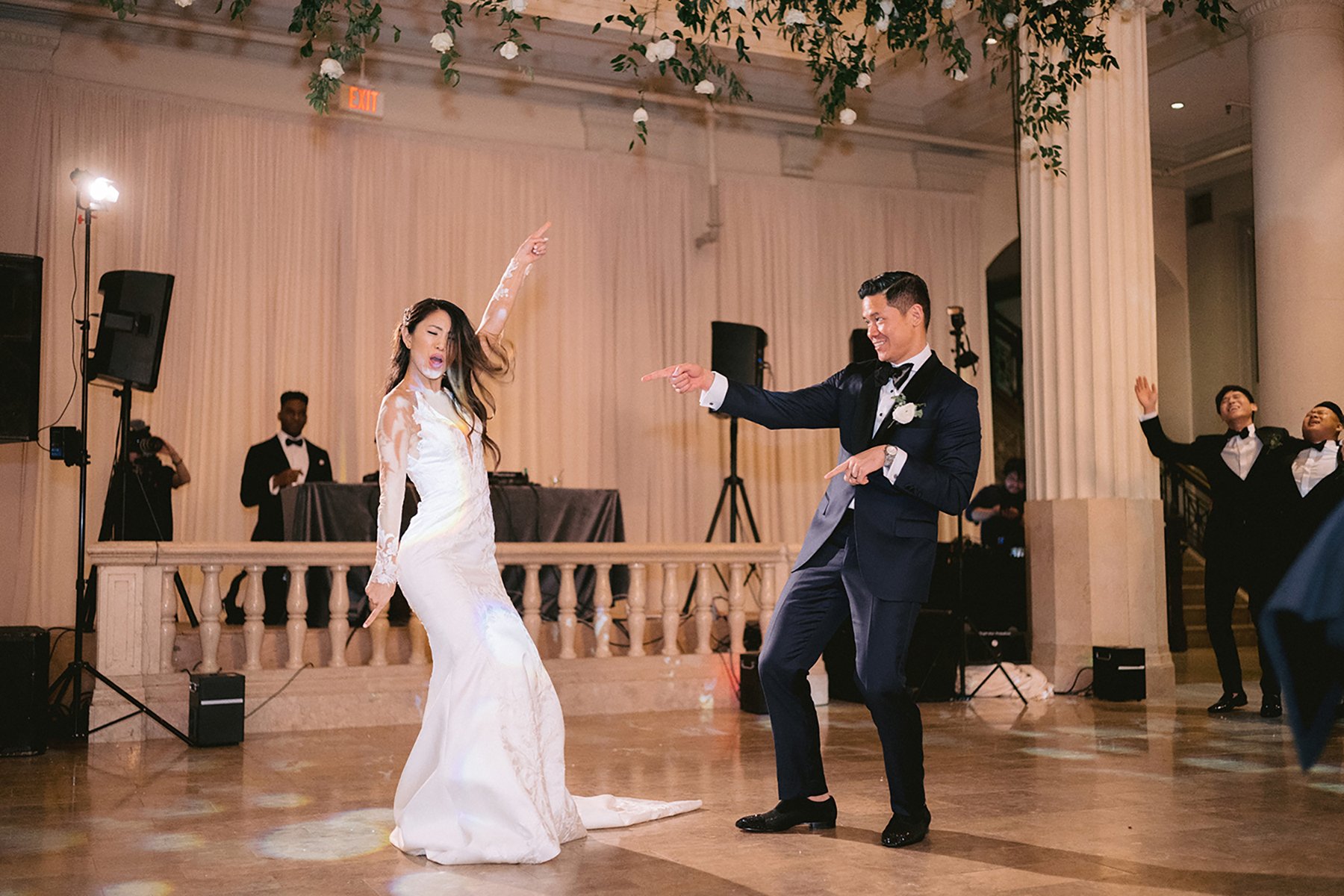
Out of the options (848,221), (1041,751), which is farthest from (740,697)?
(848,221)

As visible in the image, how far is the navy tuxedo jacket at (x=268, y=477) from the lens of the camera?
29.8 ft

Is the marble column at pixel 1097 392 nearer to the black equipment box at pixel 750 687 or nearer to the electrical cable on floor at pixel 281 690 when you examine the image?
the black equipment box at pixel 750 687

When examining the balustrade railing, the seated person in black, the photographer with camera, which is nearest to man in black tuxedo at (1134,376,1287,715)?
the balustrade railing

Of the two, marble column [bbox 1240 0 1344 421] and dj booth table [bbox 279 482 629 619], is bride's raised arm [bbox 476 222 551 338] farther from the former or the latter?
marble column [bbox 1240 0 1344 421]

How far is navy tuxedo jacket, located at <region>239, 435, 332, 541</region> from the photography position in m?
9.09

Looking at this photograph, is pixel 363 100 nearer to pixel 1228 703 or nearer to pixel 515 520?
pixel 515 520

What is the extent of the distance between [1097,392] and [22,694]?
6.40 m

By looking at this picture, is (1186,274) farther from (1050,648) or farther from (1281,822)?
(1281,822)

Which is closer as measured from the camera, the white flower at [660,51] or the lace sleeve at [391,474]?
the lace sleeve at [391,474]

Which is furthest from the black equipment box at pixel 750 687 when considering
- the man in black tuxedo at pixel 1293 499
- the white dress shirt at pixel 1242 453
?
the white dress shirt at pixel 1242 453

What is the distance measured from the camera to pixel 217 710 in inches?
239

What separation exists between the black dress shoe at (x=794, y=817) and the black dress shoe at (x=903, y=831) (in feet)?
0.85

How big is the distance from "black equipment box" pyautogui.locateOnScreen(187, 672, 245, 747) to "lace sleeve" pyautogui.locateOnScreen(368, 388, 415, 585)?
99.3 inches

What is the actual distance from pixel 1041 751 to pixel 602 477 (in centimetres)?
631
